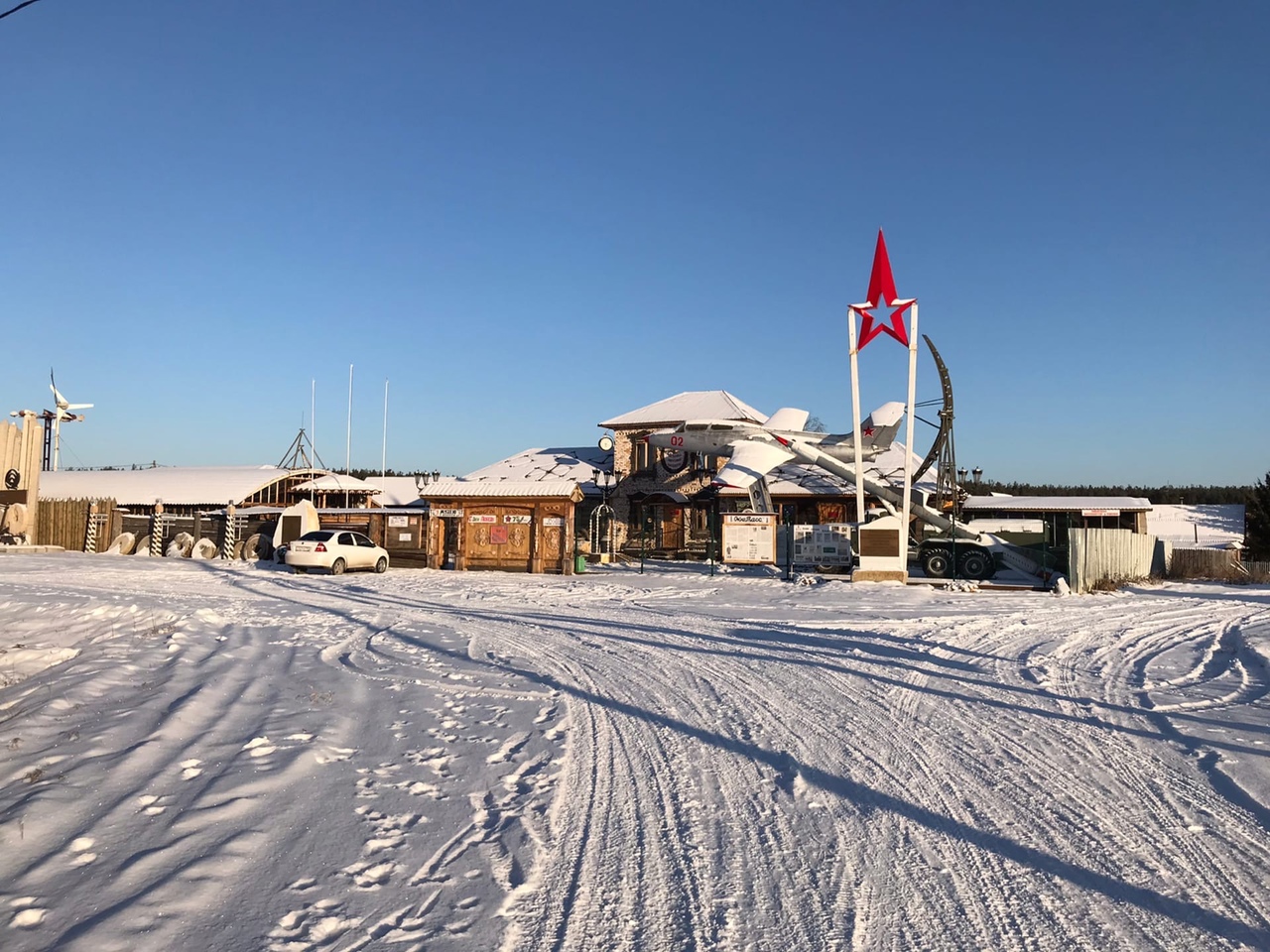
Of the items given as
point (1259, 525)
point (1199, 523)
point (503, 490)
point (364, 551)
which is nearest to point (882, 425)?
point (503, 490)

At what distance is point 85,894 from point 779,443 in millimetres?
31201

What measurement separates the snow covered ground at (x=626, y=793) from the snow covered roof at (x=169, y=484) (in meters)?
31.9

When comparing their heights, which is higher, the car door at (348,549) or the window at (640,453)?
the window at (640,453)

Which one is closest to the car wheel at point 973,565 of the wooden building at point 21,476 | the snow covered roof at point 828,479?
the snow covered roof at point 828,479

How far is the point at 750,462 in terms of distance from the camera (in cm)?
3247

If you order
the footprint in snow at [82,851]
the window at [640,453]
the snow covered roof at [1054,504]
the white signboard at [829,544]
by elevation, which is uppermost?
the window at [640,453]

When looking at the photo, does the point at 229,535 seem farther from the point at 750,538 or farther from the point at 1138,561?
the point at 1138,561

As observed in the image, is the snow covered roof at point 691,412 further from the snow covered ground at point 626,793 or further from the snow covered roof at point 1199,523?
the snow covered roof at point 1199,523

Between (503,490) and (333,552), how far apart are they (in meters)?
5.49

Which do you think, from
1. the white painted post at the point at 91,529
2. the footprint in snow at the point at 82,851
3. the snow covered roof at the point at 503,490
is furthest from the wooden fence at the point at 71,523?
the footprint in snow at the point at 82,851

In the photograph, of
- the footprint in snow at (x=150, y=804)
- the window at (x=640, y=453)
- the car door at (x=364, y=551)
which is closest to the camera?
the footprint in snow at (x=150, y=804)

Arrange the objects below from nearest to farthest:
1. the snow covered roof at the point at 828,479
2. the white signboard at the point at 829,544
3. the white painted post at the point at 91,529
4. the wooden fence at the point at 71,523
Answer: the white signboard at the point at 829,544
the white painted post at the point at 91,529
the wooden fence at the point at 71,523
the snow covered roof at the point at 828,479

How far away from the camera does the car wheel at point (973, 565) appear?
87.5 ft

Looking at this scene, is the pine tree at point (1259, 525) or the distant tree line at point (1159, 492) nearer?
the pine tree at point (1259, 525)
